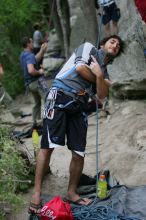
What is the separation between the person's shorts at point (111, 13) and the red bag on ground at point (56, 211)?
602cm

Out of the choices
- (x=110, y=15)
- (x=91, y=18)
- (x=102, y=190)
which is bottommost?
(x=102, y=190)

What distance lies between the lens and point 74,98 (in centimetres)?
523

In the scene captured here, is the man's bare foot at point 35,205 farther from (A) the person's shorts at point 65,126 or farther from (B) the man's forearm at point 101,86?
(B) the man's forearm at point 101,86

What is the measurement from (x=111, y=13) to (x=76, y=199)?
5.58 m

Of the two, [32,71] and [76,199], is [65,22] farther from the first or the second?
[76,199]

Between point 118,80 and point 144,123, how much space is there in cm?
197

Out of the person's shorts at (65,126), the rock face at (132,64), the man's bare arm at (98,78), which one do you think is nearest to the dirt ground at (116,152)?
the rock face at (132,64)

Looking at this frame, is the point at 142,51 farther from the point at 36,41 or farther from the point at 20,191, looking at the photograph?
the point at 36,41

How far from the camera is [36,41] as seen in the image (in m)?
13.6

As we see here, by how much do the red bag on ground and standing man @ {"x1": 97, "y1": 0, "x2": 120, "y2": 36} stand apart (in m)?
5.92

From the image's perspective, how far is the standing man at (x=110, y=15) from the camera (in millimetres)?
9805

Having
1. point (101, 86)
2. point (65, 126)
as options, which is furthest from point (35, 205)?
point (101, 86)

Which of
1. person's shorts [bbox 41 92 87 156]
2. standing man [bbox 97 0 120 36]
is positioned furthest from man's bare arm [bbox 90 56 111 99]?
standing man [bbox 97 0 120 36]

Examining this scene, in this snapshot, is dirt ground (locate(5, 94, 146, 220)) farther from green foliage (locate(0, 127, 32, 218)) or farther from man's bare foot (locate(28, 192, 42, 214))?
green foliage (locate(0, 127, 32, 218))
